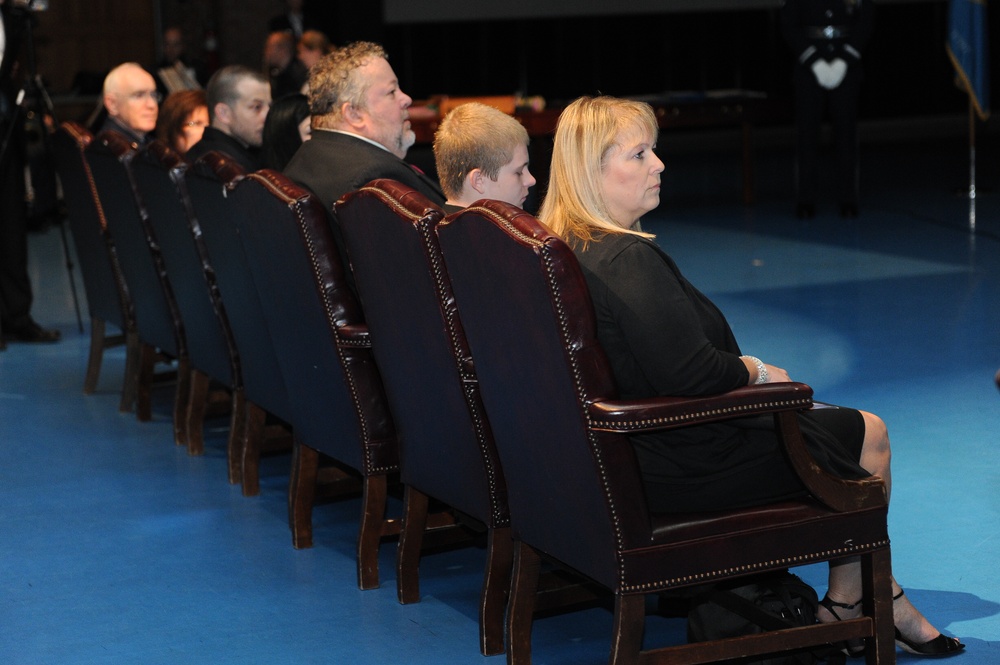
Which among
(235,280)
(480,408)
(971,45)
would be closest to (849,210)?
(971,45)

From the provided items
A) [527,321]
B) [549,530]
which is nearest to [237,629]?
[549,530]

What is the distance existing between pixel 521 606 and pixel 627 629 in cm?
40

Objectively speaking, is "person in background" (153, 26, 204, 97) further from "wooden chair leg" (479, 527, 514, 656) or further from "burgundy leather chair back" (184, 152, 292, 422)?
"wooden chair leg" (479, 527, 514, 656)

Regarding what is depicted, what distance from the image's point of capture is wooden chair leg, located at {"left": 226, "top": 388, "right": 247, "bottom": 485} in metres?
4.42

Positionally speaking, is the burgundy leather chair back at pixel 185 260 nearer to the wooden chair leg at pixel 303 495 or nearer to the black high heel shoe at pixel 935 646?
the wooden chair leg at pixel 303 495

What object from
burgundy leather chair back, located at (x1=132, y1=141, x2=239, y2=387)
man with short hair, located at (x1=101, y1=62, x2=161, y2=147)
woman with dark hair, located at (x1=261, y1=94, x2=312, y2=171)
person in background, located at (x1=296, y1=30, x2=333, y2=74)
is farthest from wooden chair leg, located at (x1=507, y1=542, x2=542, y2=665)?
person in background, located at (x1=296, y1=30, x2=333, y2=74)

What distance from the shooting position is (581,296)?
241cm

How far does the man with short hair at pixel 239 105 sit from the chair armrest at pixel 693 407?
2.91 m

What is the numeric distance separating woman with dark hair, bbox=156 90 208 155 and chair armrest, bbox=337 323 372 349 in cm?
237

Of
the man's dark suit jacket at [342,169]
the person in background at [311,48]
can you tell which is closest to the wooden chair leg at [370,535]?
the man's dark suit jacket at [342,169]

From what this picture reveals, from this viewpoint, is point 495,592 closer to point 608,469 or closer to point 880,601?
point 608,469

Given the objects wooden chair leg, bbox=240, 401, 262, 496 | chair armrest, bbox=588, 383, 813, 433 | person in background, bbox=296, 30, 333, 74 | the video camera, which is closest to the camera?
chair armrest, bbox=588, 383, 813, 433

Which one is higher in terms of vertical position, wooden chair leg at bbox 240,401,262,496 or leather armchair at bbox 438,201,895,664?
leather armchair at bbox 438,201,895,664

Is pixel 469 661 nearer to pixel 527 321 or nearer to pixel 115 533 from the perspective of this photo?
pixel 527 321
